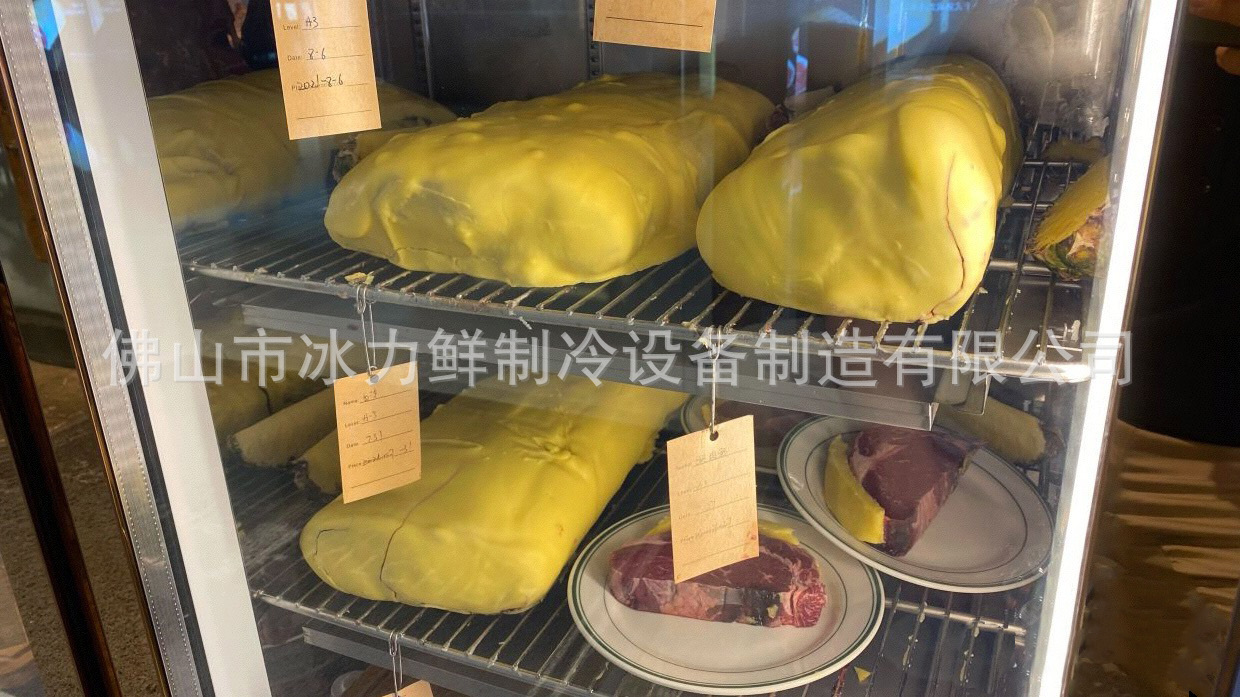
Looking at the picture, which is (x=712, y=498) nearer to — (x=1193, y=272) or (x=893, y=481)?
(x=893, y=481)

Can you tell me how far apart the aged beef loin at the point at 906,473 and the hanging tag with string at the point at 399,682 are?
606mm

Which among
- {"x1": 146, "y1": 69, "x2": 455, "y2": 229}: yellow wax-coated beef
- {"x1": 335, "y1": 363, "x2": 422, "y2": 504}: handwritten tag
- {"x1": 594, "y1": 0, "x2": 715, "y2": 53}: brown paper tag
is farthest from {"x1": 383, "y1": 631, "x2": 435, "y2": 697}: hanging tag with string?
{"x1": 594, "y1": 0, "x2": 715, "y2": 53}: brown paper tag

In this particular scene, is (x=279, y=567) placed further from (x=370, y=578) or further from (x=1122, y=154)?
(x=1122, y=154)

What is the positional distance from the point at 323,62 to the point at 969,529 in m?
0.89

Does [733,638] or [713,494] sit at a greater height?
[713,494]

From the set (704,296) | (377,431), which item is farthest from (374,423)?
(704,296)

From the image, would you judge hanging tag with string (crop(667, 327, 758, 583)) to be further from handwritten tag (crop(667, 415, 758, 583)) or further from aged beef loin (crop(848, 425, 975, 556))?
aged beef loin (crop(848, 425, 975, 556))

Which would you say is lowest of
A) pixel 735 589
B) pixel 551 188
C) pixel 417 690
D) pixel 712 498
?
pixel 417 690

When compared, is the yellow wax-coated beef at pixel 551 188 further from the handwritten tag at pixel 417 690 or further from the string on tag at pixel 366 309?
the handwritten tag at pixel 417 690

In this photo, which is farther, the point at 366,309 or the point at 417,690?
the point at 417,690

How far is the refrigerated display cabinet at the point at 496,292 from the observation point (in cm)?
74

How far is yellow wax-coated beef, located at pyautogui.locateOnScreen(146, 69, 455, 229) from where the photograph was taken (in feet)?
3.13

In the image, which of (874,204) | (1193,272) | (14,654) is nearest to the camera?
(874,204)

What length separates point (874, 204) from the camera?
700 mm
